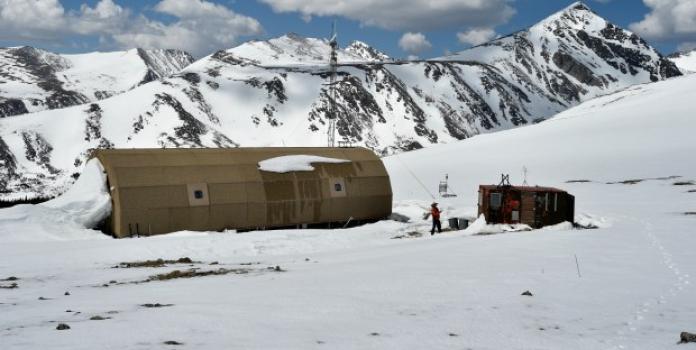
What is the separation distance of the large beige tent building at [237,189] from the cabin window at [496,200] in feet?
28.9

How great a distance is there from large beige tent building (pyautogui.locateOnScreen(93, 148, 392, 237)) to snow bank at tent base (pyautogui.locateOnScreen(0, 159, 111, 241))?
583 millimetres

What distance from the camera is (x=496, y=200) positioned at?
31109 millimetres

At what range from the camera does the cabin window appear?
31016mm

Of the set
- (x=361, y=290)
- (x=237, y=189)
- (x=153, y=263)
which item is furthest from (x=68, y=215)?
(x=361, y=290)

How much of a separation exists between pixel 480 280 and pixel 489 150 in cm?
7018

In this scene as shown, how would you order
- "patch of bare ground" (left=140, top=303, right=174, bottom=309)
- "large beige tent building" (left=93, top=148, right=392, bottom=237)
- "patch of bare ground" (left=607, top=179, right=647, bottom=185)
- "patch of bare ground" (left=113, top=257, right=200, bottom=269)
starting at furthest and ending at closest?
"patch of bare ground" (left=607, top=179, right=647, bottom=185), "large beige tent building" (left=93, top=148, right=392, bottom=237), "patch of bare ground" (left=113, top=257, right=200, bottom=269), "patch of bare ground" (left=140, top=303, right=174, bottom=309)

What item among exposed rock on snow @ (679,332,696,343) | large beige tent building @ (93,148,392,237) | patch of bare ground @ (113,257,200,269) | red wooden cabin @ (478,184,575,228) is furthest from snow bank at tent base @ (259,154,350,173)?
exposed rock on snow @ (679,332,696,343)

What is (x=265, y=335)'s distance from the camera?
9.27 meters

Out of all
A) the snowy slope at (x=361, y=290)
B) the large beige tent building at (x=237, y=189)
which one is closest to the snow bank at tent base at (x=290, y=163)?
the large beige tent building at (x=237, y=189)

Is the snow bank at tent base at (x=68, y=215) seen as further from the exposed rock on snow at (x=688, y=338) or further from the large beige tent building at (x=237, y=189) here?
the exposed rock on snow at (x=688, y=338)

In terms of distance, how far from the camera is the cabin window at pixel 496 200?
31016mm

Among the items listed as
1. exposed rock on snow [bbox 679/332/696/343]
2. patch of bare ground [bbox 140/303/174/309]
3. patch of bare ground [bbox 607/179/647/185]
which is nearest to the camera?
exposed rock on snow [bbox 679/332/696/343]

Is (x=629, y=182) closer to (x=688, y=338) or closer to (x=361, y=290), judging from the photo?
(x=361, y=290)

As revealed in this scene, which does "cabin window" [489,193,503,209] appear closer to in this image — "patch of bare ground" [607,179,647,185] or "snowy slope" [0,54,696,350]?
"snowy slope" [0,54,696,350]
